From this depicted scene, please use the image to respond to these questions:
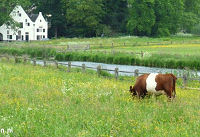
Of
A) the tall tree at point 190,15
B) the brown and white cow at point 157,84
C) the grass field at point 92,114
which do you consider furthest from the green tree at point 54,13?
the brown and white cow at point 157,84

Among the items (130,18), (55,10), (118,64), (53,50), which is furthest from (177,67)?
(55,10)

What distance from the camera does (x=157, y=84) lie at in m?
14.3

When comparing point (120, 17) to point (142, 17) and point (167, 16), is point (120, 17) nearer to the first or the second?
point (142, 17)

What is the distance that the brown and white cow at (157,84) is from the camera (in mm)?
14227

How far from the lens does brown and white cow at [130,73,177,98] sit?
1423cm

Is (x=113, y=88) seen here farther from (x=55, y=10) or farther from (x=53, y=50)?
(x=55, y=10)

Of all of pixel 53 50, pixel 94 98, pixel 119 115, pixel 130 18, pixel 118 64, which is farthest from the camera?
pixel 130 18

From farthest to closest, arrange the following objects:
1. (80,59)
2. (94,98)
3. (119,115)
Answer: (80,59) < (94,98) < (119,115)

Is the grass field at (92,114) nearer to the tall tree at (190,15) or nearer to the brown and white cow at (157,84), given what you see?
the brown and white cow at (157,84)

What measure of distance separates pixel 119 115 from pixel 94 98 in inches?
111

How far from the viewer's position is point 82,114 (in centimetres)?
1187

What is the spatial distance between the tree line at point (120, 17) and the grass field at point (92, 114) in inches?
2584

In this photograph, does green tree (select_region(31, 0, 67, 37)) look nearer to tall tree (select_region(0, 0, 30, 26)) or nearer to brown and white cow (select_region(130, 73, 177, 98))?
tall tree (select_region(0, 0, 30, 26))

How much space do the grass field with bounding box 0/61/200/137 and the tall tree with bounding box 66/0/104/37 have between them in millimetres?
72255
